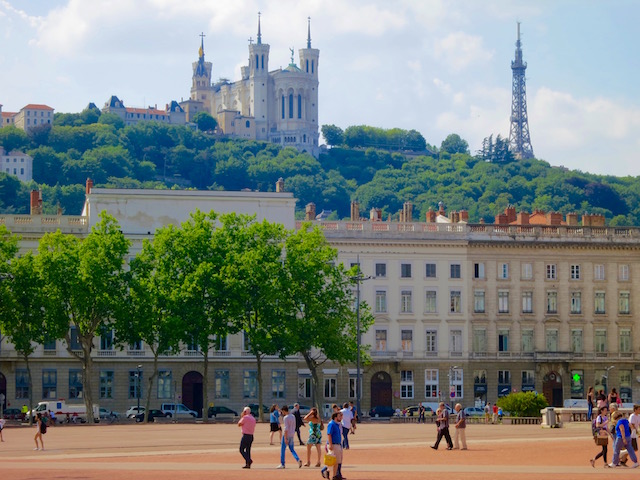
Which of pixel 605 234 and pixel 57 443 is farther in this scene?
pixel 605 234

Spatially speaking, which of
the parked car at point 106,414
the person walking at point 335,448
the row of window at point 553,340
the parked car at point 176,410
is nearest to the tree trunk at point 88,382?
the parked car at point 106,414

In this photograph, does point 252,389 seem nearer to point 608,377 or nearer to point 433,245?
point 433,245

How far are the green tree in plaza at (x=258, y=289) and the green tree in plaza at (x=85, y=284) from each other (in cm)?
701

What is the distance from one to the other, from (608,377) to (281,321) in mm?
28367

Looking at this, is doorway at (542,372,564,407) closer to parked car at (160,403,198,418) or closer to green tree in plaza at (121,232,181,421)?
parked car at (160,403,198,418)

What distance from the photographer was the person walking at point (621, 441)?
4744 cm

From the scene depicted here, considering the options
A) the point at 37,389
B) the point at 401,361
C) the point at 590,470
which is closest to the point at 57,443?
the point at 590,470

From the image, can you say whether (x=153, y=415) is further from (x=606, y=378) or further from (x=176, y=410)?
(x=606, y=378)

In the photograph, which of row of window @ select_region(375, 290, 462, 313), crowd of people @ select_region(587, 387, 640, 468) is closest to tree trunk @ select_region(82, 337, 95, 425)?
row of window @ select_region(375, 290, 462, 313)

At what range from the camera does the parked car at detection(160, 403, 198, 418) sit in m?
99.4

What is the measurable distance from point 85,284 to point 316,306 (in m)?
14.6

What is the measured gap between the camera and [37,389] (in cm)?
10325

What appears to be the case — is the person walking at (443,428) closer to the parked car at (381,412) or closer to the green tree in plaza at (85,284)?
the green tree in plaza at (85,284)

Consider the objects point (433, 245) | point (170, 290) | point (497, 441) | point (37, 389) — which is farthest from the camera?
point (433, 245)
